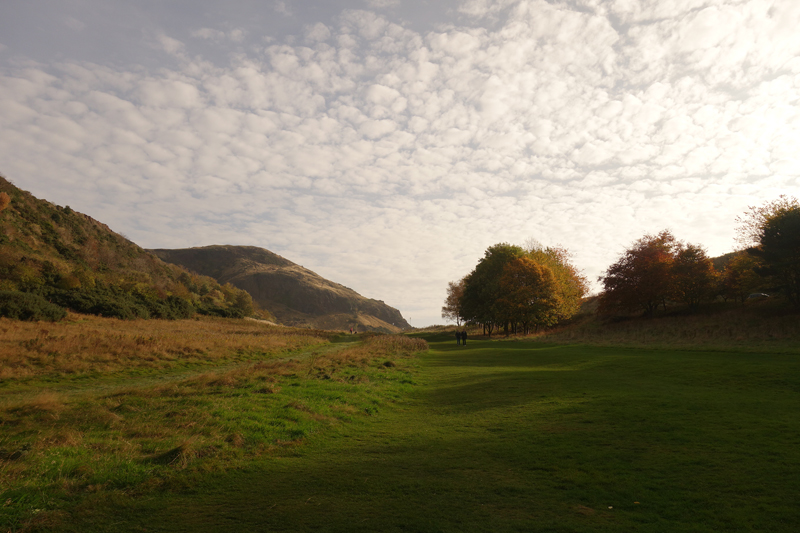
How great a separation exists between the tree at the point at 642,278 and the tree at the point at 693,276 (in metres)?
0.93

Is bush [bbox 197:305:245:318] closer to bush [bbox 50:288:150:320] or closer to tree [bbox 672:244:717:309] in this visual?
bush [bbox 50:288:150:320]

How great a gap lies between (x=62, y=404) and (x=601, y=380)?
1852 cm

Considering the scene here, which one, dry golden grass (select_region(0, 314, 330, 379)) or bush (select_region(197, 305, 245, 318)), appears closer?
dry golden grass (select_region(0, 314, 330, 379))

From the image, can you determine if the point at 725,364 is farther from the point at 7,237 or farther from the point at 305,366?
the point at 7,237

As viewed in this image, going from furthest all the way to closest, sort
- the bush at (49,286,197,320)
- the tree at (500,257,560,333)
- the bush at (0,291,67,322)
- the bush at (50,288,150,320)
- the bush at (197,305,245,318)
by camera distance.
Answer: the bush at (197,305,245,318) → the tree at (500,257,560,333) → the bush at (49,286,197,320) → the bush at (50,288,150,320) → the bush at (0,291,67,322)

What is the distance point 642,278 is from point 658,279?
5.33 ft

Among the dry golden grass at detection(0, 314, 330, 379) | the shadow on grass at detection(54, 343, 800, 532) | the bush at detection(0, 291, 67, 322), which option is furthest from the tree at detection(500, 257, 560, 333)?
the bush at detection(0, 291, 67, 322)

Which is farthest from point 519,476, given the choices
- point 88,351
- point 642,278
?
point 642,278

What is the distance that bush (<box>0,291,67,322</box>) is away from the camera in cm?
2933

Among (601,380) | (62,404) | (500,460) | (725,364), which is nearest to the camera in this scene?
(500,460)

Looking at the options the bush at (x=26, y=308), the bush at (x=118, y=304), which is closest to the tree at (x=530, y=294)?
the bush at (x=118, y=304)

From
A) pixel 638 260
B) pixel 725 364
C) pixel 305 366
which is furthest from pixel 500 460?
pixel 638 260

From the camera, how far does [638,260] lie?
4784 cm

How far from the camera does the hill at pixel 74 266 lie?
135ft
